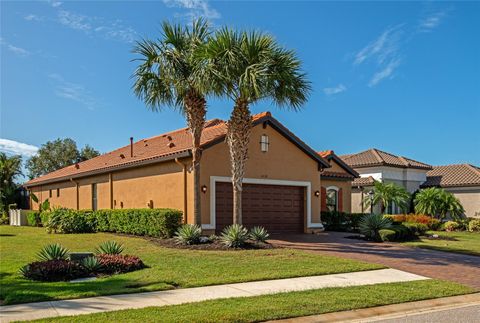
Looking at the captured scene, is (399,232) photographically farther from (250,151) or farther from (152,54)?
(152,54)

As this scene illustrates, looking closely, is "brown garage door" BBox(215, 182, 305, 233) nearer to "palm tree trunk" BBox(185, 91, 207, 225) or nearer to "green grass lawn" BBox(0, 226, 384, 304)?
"palm tree trunk" BBox(185, 91, 207, 225)

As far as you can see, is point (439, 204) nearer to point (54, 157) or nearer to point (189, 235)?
point (189, 235)

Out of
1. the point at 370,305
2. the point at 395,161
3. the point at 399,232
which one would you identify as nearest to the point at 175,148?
the point at 399,232

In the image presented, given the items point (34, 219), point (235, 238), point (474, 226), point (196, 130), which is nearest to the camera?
point (235, 238)

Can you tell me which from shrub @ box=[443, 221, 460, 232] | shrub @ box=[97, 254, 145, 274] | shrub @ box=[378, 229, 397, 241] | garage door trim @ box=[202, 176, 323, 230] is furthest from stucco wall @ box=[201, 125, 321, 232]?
shrub @ box=[443, 221, 460, 232]

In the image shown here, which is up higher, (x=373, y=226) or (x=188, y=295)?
(x=373, y=226)

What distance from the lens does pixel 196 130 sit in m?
17.3

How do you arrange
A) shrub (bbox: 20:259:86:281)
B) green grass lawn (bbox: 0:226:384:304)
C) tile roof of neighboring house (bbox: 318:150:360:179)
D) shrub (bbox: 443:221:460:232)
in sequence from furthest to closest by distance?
1. shrub (bbox: 443:221:460:232)
2. tile roof of neighboring house (bbox: 318:150:360:179)
3. shrub (bbox: 20:259:86:281)
4. green grass lawn (bbox: 0:226:384:304)

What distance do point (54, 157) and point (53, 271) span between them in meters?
50.5

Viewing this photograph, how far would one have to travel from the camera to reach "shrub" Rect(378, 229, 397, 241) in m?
19.2

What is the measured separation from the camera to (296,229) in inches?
854

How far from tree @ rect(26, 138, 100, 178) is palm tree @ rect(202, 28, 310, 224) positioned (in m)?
44.6

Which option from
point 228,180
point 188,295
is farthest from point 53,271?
point 228,180

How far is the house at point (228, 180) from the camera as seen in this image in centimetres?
1847
